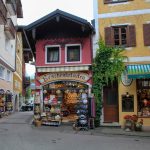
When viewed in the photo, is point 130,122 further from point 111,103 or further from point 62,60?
point 62,60

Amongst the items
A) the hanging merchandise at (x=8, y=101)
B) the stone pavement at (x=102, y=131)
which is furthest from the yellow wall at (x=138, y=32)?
the hanging merchandise at (x=8, y=101)

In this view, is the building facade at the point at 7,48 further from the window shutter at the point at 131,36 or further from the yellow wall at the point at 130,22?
the window shutter at the point at 131,36

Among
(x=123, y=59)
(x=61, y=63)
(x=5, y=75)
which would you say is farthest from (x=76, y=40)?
(x=5, y=75)

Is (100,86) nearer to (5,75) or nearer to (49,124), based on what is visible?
(49,124)

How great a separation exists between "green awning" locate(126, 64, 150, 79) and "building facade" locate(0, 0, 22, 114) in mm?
11342

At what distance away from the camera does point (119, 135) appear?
15.8 m

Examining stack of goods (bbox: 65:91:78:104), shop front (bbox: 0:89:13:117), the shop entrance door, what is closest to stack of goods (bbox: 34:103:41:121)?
stack of goods (bbox: 65:91:78:104)

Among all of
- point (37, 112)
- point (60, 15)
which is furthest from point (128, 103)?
point (60, 15)

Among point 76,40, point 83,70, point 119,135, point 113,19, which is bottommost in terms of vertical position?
point 119,135

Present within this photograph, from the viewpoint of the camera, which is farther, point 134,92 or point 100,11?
point 100,11

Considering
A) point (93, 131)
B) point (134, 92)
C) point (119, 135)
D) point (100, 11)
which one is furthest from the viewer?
point (100, 11)

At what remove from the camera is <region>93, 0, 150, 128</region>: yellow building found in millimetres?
18375

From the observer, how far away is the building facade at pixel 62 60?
1939 centimetres

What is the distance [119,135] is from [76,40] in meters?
7.21
